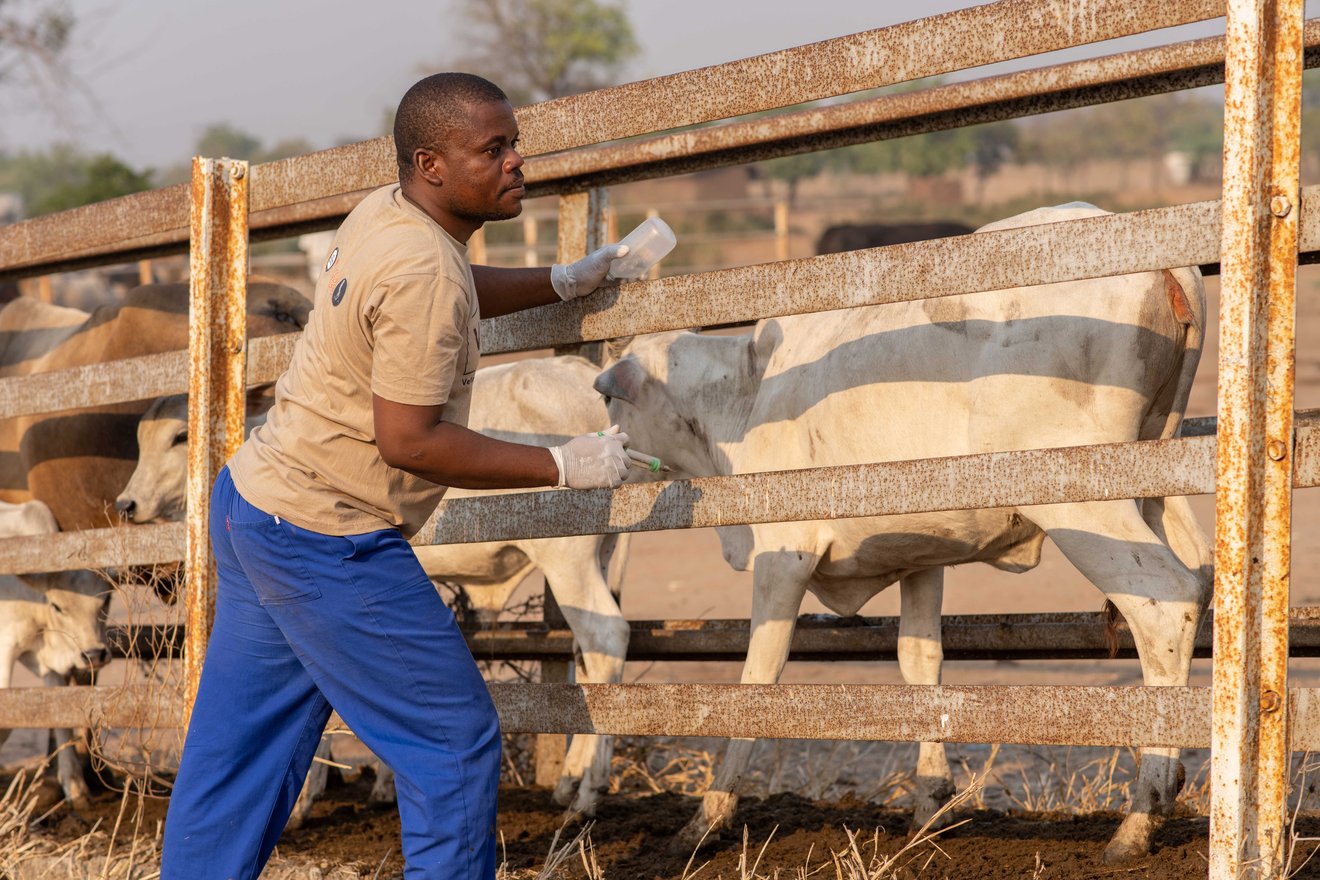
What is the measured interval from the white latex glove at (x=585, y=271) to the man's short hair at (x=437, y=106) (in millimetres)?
625

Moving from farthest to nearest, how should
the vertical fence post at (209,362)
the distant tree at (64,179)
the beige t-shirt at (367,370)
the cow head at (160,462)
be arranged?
the distant tree at (64,179) → the cow head at (160,462) → the vertical fence post at (209,362) → the beige t-shirt at (367,370)

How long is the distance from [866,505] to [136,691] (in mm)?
2342

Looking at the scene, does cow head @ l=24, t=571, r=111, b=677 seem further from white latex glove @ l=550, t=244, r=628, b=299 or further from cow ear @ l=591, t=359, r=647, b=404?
white latex glove @ l=550, t=244, r=628, b=299

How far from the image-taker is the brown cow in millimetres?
5945

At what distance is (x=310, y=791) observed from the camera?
5086 millimetres

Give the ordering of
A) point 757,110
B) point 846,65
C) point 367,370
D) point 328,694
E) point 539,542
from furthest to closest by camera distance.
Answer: point 539,542, point 757,110, point 846,65, point 328,694, point 367,370

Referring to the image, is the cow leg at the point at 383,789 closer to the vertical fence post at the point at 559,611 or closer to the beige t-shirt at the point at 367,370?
the vertical fence post at the point at 559,611

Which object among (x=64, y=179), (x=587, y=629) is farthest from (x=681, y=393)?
(x=64, y=179)

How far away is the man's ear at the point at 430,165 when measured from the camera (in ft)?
9.83

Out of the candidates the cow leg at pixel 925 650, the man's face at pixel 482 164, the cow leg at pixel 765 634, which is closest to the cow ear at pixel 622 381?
the cow leg at pixel 765 634

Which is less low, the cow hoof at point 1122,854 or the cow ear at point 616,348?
the cow ear at point 616,348

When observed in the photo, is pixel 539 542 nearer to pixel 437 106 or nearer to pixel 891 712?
pixel 891 712

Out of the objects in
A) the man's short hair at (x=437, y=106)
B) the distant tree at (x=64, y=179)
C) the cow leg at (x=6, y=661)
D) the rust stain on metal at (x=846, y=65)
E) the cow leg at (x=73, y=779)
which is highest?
the distant tree at (x=64, y=179)

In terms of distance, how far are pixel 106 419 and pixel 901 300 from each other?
4024 millimetres
